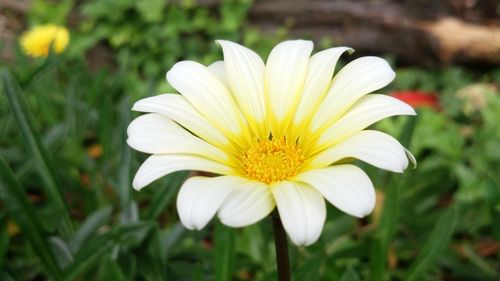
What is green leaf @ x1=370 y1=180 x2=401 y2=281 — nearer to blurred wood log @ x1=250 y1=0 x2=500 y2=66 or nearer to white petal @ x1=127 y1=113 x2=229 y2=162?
white petal @ x1=127 y1=113 x2=229 y2=162

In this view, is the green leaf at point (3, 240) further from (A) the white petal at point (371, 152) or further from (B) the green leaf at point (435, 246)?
(B) the green leaf at point (435, 246)

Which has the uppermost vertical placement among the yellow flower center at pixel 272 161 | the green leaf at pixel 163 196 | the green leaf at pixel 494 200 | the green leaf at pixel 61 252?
the yellow flower center at pixel 272 161

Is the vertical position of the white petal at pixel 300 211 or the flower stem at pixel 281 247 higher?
the white petal at pixel 300 211

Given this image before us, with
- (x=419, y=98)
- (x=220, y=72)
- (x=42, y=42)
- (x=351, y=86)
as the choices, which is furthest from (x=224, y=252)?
(x=42, y=42)

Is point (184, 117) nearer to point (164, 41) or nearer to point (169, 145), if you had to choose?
point (169, 145)

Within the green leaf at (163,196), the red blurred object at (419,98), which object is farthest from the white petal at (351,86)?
the red blurred object at (419,98)

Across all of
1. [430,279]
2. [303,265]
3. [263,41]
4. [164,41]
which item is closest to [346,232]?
[430,279]
